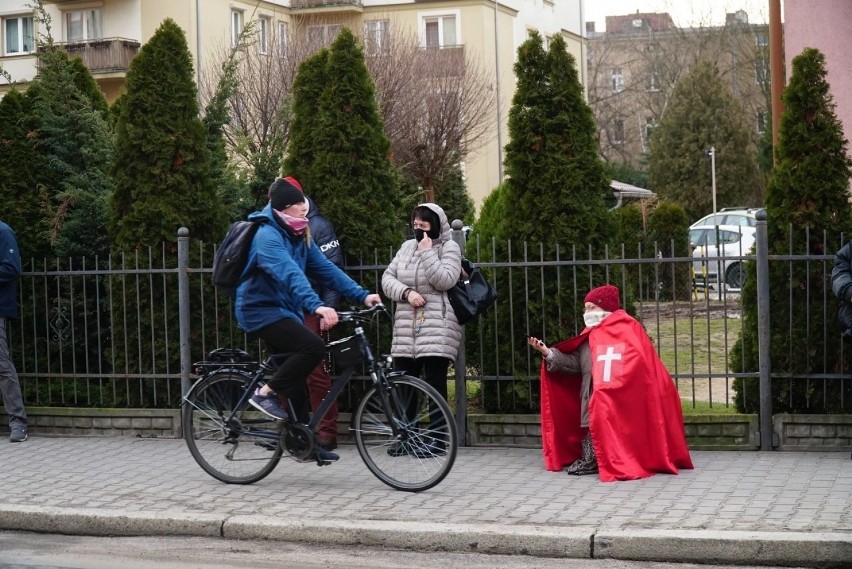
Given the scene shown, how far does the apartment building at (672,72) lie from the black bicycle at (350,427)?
51.6 meters

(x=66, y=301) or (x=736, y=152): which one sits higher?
(x=736, y=152)

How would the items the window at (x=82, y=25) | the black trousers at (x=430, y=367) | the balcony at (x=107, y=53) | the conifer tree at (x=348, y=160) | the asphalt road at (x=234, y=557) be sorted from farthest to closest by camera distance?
the window at (x=82, y=25)
the balcony at (x=107, y=53)
the conifer tree at (x=348, y=160)
the black trousers at (x=430, y=367)
the asphalt road at (x=234, y=557)

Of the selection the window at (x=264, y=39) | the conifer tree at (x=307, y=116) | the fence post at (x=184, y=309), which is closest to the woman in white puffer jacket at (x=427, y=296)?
the conifer tree at (x=307, y=116)

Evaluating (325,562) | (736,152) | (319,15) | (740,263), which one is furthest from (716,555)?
(736,152)

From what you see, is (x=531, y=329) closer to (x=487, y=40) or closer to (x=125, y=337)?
(x=125, y=337)

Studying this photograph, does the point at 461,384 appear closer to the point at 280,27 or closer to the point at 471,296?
the point at 471,296

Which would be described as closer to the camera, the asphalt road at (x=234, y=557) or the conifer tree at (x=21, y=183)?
the asphalt road at (x=234, y=557)

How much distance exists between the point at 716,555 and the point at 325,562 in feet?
6.26

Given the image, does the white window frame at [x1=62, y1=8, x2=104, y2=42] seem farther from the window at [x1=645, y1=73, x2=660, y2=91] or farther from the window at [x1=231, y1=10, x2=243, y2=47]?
the window at [x1=645, y1=73, x2=660, y2=91]

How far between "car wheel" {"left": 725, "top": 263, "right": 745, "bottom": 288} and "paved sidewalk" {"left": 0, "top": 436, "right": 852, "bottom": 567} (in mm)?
1301

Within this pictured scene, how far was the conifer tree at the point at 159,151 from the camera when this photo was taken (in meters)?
11.4

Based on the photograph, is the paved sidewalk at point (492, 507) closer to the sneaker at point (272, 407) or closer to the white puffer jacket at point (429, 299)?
the sneaker at point (272, 407)

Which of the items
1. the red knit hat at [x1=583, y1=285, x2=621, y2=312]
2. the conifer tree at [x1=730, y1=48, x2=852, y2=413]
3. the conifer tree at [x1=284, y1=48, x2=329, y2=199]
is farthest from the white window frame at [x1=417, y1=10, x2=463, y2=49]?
the red knit hat at [x1=583, y1=285, x2=621, y2=312]

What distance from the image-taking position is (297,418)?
8656 mm
